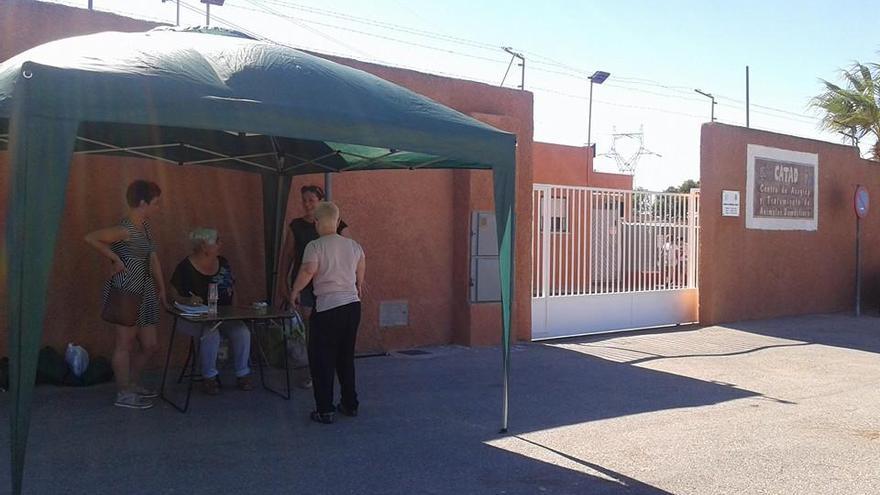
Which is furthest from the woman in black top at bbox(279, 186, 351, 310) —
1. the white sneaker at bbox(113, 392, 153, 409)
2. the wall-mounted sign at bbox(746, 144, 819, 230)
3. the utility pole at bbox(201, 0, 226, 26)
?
the utility pole at bbox(201, 0, 226, 26)

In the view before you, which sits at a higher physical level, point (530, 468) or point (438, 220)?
point (438, 220)

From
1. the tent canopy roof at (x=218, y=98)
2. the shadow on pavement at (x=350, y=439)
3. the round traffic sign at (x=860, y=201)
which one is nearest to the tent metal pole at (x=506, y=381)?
the shadow on pavement at (x=350, y=439)

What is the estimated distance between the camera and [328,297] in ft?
19.5

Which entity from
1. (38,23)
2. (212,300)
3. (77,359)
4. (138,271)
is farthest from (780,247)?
(38,23)

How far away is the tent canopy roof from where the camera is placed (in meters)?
4.04

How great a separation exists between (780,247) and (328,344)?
10425 mm

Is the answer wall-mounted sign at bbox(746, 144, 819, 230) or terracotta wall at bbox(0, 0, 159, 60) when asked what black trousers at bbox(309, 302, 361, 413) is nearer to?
terracotta wall at bbox(0, 0, 159, 60)

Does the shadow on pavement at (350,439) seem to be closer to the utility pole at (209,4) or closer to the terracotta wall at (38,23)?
the terracotta wall at (38,23)

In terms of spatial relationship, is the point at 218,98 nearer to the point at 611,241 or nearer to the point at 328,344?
the point at 328,344

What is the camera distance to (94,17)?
7.24m

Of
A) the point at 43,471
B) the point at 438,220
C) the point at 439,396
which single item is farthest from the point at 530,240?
the point at 43,471

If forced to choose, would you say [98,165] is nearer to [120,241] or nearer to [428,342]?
[120,241]

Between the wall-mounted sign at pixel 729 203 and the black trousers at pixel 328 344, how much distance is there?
27.7 feet

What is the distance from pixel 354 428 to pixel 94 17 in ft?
14.4
